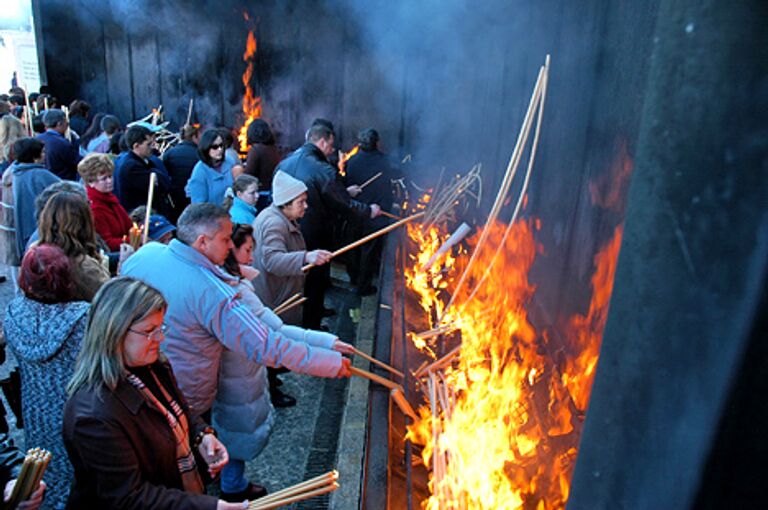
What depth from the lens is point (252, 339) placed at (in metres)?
3.06

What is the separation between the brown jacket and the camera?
479cm

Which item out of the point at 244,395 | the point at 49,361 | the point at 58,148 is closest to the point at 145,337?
the point at 49,361

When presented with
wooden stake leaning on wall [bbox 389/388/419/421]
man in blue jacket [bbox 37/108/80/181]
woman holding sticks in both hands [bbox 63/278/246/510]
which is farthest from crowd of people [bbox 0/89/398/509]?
man in blue jacket [bbox 37/108/80/181]

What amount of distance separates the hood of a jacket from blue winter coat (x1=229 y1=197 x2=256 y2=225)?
8.09 ft

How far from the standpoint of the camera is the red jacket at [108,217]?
479 centimetres

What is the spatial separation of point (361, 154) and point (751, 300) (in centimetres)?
741

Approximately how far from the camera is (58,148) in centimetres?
702

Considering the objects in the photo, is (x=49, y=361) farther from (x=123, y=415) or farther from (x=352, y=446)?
(x=352, y=446)

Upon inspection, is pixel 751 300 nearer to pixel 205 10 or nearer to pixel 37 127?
pixel 37 127

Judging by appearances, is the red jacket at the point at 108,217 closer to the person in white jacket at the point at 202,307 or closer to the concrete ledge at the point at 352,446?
the person in white jacket at the point at 202,307

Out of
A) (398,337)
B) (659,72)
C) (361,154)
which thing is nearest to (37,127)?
(361,154)

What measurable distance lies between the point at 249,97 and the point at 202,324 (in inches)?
380

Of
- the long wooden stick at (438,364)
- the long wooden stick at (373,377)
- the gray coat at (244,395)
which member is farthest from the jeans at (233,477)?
the long wooden stick at (438,364)

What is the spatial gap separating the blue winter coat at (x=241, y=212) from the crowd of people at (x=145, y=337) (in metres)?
0.02
